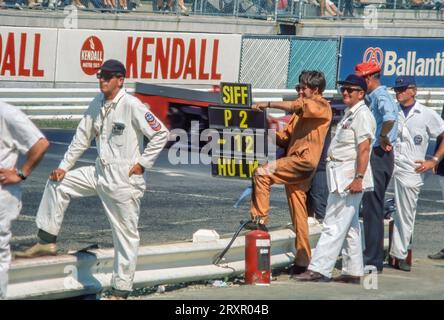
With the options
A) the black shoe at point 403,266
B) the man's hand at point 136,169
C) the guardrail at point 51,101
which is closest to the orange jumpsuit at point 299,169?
the black shoe at point 403,266

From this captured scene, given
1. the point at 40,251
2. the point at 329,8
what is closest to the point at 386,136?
the point at 40,251

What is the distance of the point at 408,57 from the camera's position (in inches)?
1153

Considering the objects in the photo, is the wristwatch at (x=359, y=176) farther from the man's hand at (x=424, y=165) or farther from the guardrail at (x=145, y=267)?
the man's hand at (x=424, y=165)

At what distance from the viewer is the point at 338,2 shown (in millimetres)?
31562

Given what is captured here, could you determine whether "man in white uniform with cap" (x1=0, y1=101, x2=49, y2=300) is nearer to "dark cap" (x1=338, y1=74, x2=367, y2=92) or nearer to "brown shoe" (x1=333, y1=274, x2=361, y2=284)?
"dark cap" (x1=338, y1=74, x2=367, y2=92)

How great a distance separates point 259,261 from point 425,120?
8.93 ft

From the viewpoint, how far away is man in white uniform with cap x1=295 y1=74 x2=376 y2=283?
10109 mm

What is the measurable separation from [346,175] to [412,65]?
1979 cm

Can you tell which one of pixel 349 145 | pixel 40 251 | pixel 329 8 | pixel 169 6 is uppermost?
pixel 329 8

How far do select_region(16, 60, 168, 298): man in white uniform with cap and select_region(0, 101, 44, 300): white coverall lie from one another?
119cm

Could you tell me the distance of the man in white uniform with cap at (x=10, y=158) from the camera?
7.75 metres

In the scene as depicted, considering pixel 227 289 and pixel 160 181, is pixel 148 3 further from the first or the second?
pixel 227 289

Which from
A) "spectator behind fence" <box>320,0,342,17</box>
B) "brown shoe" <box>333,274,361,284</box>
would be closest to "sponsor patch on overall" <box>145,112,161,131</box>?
"brown shoe" <box>333,274,361,284</box>

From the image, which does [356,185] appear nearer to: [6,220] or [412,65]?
[6,220]
